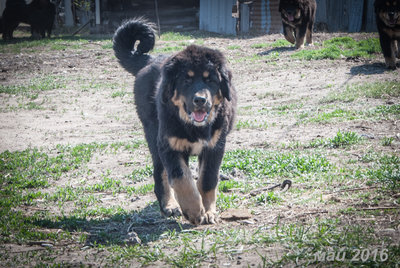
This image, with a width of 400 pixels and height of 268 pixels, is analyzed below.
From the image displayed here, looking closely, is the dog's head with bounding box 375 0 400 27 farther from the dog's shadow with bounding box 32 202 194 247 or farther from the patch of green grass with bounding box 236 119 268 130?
the dog's shadow with bounding box 32 202 194 247

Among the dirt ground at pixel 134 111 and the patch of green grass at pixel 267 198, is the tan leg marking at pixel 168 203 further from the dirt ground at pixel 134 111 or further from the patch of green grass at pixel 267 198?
the patch of green grass at pixel 267 198

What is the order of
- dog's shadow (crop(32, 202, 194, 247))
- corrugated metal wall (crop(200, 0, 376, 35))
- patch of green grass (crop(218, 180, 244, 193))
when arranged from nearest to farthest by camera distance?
dog's shadow (crop(32, 202, 194, 247)) < patch of green grass (crop(218, 180, 244, 193)) < corrugated metal wall (crop(200, 0, 376, 35))

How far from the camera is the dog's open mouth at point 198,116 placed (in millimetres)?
4207

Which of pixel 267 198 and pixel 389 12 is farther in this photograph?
pixel 389 12

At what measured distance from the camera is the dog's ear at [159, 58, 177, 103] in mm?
4305

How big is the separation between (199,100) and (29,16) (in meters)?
20.4

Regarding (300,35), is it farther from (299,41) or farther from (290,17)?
(290,17)

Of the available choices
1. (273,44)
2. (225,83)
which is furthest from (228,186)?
(273,44)

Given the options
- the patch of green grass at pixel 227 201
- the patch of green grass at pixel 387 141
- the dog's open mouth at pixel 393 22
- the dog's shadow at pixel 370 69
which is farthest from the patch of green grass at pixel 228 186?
the dog's open mouth at pixel 393 22

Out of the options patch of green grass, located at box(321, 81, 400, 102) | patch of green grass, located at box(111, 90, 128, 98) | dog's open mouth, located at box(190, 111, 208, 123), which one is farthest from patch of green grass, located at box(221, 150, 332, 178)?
patch of green grass, located at box(111, 90, 128, 98)

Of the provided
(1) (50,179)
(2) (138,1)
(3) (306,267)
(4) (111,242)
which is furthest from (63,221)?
(2) (138,1)

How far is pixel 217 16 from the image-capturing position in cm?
2170

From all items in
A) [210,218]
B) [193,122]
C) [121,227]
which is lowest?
[121,227]

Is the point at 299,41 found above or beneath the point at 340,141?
above
